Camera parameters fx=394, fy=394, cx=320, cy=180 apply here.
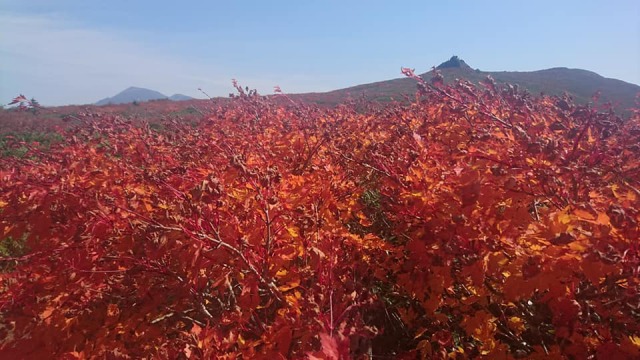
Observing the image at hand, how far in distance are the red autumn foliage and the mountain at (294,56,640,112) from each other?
92.7 ft

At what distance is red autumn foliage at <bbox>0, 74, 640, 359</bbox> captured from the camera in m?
2.15

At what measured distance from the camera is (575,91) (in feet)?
124

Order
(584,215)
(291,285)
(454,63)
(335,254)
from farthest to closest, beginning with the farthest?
1. (454,63)
2. (335,254)
3. (291,285)
4. (584,215)

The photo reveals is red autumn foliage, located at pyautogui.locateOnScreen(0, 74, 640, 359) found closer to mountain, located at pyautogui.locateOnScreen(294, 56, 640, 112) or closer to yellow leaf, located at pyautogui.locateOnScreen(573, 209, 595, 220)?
yellow leaf, located at pyautogui.locateOnScreen(573, 209, 595, 220)

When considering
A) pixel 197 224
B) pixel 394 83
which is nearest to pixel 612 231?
pixel 197 224

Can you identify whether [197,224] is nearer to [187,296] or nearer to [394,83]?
[187,296]

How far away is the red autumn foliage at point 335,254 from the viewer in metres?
2.15

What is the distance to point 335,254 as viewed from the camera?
2822 mm

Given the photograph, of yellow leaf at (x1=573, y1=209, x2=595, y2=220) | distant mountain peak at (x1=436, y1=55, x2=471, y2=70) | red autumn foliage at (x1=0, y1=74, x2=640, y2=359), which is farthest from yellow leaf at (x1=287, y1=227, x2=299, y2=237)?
distant mountain peak at (x1=436, y1=55, x2=471, y2=70)

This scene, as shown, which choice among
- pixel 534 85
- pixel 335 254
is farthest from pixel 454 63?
pixel 335 254

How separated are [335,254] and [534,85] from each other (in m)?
43.6

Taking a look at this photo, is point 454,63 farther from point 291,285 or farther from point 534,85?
point 291,285

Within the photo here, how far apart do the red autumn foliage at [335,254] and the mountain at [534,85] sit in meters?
28.2

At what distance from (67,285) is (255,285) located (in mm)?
1677
